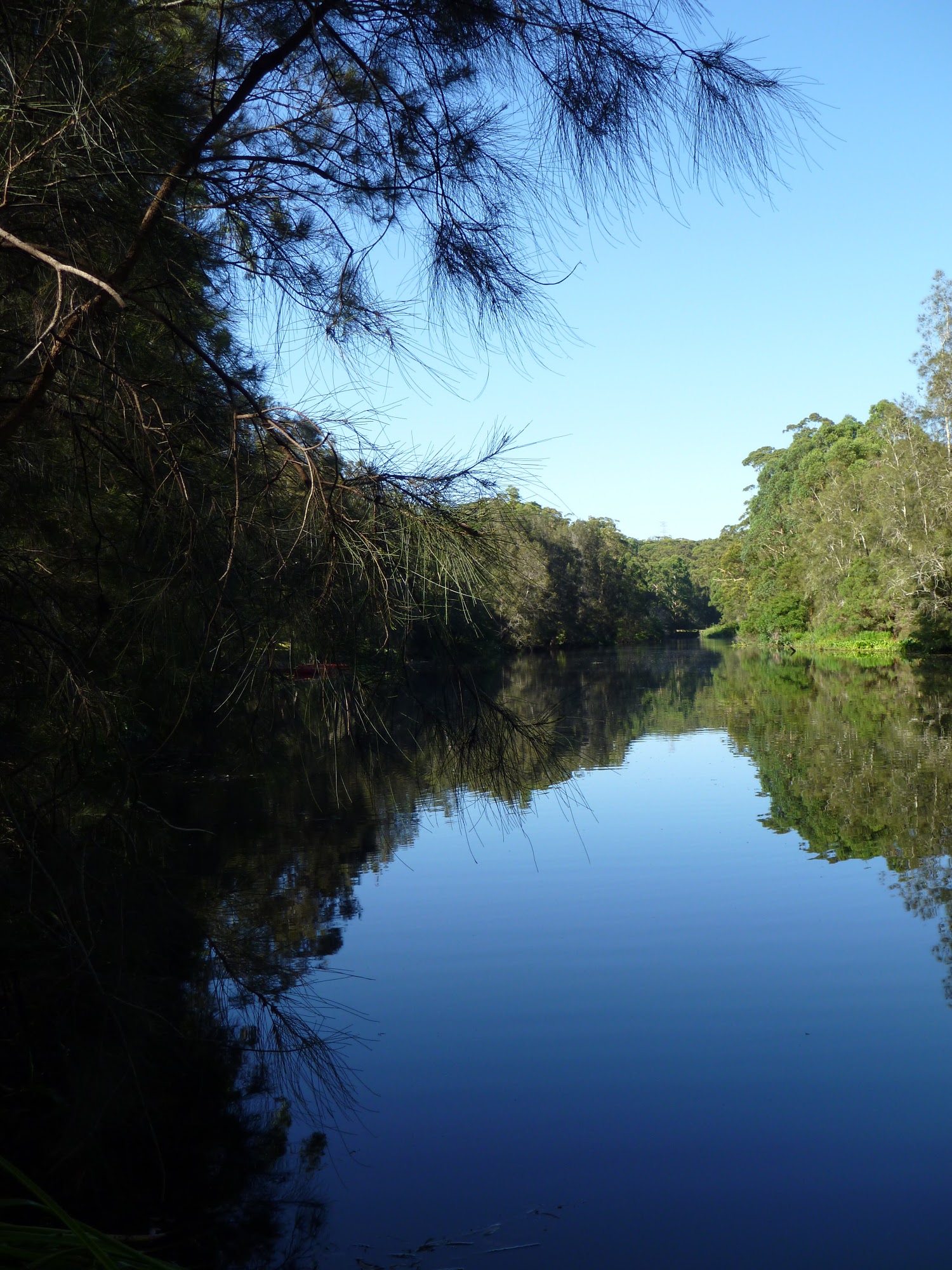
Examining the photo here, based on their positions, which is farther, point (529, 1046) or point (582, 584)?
point (582, 584)

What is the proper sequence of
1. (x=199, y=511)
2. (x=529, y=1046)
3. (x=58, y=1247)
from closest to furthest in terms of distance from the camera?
(x=58, y=1247)
(x=199, y=511)
(x=529, y=1046)

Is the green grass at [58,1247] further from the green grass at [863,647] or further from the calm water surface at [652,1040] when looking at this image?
the green grass at [863,647]

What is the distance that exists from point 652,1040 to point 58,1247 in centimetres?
305

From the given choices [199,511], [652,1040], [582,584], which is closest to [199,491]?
[199,511]

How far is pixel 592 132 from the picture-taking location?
2.68 m

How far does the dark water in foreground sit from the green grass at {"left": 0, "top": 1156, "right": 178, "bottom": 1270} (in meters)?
0.70

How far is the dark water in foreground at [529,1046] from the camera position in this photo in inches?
105

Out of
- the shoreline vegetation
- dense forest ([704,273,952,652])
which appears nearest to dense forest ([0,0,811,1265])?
the shoreline vegetation

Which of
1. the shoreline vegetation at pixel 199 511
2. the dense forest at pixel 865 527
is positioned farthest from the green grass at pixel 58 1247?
the dense forest at pixel 865 527

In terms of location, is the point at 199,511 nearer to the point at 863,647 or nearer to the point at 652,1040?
the point at 652,1040

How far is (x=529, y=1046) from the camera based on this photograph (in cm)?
391

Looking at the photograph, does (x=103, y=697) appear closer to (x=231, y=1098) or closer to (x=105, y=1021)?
(x=105, y=1021)

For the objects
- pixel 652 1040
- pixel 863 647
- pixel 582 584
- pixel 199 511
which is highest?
pixel 582 584

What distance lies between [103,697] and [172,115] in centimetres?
147
